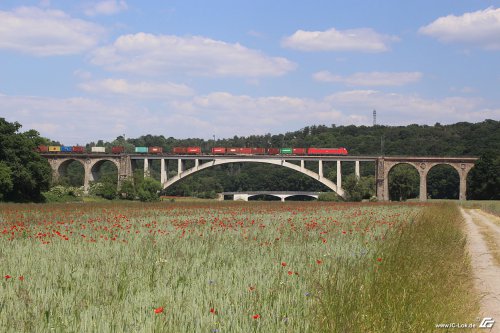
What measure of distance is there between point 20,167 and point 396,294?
63257mm

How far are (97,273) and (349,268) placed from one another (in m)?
4.07

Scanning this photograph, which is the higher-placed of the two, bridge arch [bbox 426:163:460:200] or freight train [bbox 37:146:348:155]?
freight train [bbox 37:146:348:155]

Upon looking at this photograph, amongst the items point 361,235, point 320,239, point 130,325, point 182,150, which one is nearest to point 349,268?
point 130,325

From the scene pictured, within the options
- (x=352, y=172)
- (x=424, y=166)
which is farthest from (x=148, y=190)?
(x=352, y=172)

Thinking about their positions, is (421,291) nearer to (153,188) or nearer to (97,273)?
(97,273)

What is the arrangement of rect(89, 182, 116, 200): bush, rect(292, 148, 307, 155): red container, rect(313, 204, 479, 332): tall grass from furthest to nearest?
rect(292, 148, 307, 155): red container
rect(89, 182, 116, 200): bush
rect(313, 204, 479, 332): tall grass

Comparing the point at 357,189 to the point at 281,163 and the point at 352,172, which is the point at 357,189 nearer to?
the point at 281,163

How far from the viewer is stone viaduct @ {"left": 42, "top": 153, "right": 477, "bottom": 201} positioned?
10969 cm

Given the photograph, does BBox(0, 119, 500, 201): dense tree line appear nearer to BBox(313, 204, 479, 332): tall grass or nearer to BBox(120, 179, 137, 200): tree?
BBox(120, 179, 137, 200): tree

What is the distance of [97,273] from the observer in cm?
867

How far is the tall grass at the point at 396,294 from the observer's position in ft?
21.3

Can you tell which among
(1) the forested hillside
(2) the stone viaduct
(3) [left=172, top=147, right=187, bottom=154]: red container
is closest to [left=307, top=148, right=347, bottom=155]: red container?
(2) the stone viaduct

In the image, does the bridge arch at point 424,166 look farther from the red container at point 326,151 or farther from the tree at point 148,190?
the tree at point 148,190

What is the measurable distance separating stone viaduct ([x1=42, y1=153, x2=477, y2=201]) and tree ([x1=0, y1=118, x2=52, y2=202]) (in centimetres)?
4112
